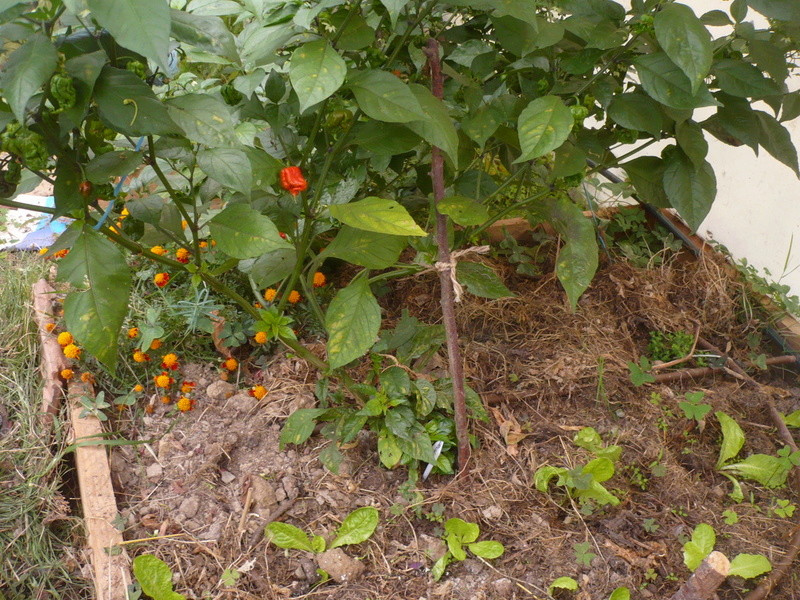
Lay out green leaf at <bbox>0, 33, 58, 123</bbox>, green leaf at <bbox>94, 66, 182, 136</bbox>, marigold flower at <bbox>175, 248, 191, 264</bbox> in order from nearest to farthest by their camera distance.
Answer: green leaf at <bbox>0, 33, 58, 123</bbox>
green leaf at <bbox>94, 66, 182, 136</bbox>
marigold flower at <bbox>175, 248, 191, 264</bbox>

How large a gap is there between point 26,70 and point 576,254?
3.27ft

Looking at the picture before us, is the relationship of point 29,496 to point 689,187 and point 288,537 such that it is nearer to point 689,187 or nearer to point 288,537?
point 288,537

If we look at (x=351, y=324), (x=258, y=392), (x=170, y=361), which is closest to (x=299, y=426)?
(x=258, y=392)

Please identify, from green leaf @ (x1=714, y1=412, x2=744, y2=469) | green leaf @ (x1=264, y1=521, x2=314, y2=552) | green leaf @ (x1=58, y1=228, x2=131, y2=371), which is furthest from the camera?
green leaf @ (x1=714, y1=412, x2=744, y2=469)

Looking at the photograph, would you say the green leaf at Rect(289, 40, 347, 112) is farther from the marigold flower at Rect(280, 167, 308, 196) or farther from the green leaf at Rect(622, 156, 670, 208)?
the green leaf at Rect(622, 156, 670, 208)

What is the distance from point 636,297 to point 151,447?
143cm

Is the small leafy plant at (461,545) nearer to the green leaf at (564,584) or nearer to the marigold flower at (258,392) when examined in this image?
the green leaf at (564,584)

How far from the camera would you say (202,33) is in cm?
118

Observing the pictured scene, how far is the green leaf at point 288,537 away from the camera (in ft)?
4.98

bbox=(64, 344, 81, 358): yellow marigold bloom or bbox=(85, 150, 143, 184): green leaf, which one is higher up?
bbox=(85, 150, 143, 184): green leaf

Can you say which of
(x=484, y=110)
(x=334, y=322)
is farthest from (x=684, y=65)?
(x=334, y=322)

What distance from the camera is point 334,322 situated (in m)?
1.43

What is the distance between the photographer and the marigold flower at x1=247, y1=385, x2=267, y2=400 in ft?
5.97

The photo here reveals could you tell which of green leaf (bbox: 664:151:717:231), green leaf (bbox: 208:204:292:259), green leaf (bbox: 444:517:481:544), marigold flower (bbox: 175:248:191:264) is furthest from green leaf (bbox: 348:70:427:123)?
marigold flower (bbox: 175:248:191:264)
